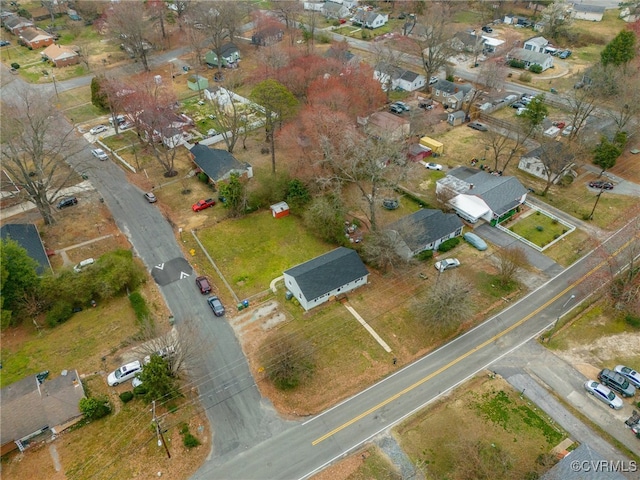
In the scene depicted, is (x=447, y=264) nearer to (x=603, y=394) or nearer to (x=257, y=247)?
(x=603, y=394)

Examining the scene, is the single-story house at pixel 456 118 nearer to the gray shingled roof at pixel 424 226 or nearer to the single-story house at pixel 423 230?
the gray shingled roof at pixel 424 226

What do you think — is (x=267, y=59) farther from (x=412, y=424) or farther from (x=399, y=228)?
(x=412, y=424)

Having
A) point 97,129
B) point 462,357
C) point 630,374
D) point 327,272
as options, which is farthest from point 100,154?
point 630,374

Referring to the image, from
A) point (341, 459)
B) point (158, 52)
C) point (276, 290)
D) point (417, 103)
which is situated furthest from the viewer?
point (158, 52)

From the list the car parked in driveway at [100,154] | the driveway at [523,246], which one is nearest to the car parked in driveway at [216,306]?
the driveway at [523,246]

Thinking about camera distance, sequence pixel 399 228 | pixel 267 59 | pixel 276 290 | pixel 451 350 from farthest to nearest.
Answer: pixel 267 59
pixel 399 228
pixel 276 290
pixel 451 350

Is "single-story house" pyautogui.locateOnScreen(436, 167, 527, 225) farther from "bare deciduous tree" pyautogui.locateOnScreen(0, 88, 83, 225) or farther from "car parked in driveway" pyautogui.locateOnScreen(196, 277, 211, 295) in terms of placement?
"bare deciduous tree" pyautogui.locateOnScreen(0, 88, 83, 225)

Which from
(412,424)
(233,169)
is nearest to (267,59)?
(233,169)
